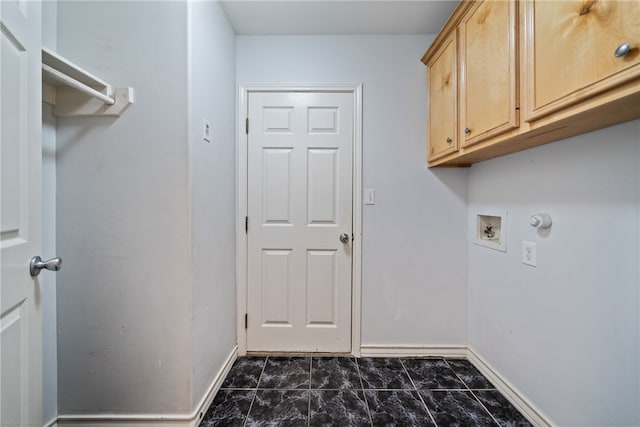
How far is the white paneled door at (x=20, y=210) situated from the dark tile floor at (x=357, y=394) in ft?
2.73

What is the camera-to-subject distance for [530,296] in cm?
133

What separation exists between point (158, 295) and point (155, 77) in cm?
105

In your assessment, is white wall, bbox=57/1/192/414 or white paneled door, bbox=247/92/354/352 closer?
white wall, bbox=57/1/192/414

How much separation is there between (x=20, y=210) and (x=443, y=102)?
2.03 m

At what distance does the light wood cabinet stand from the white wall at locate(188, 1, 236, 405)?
1380 mm

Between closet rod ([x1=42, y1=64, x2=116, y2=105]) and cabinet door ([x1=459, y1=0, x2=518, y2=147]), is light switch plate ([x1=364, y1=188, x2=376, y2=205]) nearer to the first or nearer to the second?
cabinet door ([x1=459, y1=0, x2=518, y2=147])

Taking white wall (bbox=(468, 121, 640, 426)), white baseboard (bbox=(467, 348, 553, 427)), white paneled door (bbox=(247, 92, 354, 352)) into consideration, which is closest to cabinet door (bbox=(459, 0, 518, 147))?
white wall (bbox=(468, 121, 640, 426))

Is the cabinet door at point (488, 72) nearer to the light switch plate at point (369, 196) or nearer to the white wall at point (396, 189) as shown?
the white wall at point (396, 189)

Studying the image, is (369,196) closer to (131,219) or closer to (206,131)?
(206,131)

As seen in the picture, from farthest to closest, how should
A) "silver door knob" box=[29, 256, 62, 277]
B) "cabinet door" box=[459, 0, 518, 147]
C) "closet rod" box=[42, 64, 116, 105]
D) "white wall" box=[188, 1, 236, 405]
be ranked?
A: 1. "white wall" box=[188, 1, 236, 405]
2. "cabinet door" box=[459, 0, 518, 147]
3. "closet rod" box=[42, 64, 116, 105]
4. "silver door knob" box=[29, 256, 62, 277]

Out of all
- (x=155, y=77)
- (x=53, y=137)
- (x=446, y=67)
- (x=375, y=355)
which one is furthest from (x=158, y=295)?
(x=446, y=67)

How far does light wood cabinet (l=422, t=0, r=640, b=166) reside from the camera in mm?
694

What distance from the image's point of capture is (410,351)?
6.06 feet

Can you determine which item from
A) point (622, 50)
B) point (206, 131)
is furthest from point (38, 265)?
point (622, 50)
